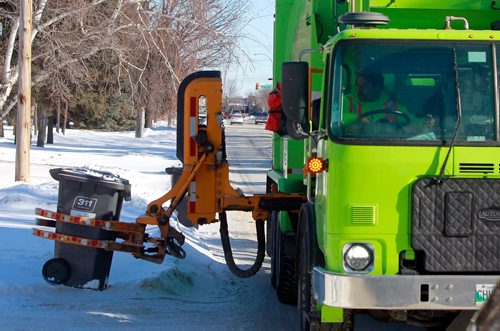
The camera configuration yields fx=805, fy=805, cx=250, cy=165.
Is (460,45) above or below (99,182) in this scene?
above

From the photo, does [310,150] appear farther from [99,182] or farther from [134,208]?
[134,208]

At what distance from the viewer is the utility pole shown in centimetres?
1900

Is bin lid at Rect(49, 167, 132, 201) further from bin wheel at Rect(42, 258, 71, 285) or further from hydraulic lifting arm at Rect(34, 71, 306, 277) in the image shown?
bin wheel at Rect(42, 258, 71, 285)

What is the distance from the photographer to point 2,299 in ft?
26.9

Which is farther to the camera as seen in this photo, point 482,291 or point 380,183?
point 380,183

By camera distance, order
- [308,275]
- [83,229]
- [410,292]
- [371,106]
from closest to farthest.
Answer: [410,292], [371,106], [308,275], [83,229]

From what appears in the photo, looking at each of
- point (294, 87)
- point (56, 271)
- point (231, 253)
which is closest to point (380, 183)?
point (294, 87)

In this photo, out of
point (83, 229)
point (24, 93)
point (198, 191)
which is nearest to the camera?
point (198, 191)

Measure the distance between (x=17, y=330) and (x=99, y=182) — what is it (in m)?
1.79

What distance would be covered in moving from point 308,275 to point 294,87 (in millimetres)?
1433

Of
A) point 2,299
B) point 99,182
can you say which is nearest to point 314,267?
point 99,182

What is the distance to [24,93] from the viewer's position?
19.2 metres

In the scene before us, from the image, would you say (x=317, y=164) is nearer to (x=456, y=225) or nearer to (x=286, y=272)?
(x=456, y=225)

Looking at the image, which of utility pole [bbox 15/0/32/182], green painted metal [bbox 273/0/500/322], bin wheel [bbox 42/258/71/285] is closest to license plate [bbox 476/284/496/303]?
green painted metal [bbox 273/0/500/322]
